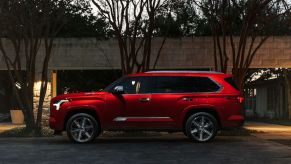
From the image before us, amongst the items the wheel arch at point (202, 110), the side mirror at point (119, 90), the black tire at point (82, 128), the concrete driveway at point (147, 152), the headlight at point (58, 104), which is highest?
the side mirror at point (119, 90)

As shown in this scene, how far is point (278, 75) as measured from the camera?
35.6 metres

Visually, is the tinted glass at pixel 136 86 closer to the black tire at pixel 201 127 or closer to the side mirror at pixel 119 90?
the side mirror at pixel 119 90

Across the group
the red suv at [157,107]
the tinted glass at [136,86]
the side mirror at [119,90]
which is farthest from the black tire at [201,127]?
the side mirror at [119,90]

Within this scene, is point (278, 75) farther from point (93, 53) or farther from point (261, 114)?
point (93, 53)

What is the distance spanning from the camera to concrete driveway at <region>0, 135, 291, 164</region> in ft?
32.8

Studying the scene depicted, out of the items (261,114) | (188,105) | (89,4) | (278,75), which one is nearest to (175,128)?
(188,105)

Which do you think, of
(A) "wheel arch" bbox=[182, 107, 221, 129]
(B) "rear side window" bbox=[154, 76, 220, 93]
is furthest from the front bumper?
(A) "wheel arch" bbox=[182, 107, 221, 129]

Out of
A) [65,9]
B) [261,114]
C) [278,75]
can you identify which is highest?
[65,9]

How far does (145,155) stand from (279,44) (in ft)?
51.7

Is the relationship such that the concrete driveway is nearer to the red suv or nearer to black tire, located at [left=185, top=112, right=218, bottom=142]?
black tire, located at [left=185, top=112, right=218, bottom=142]

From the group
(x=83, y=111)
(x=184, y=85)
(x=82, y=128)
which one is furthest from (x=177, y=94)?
(x=82, y=128)

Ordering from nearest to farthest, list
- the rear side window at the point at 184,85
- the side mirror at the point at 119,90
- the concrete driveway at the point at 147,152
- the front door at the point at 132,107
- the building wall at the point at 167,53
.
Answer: the concrete driveway at the point at 147,152 < the side mirror at the point at 119,90 < the front door at the point at 132,107 < the rear side window at the point at 184,85 < the building wall at the point at 167,53

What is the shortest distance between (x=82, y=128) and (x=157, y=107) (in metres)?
2.01

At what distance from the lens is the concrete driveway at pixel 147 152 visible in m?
9.98
